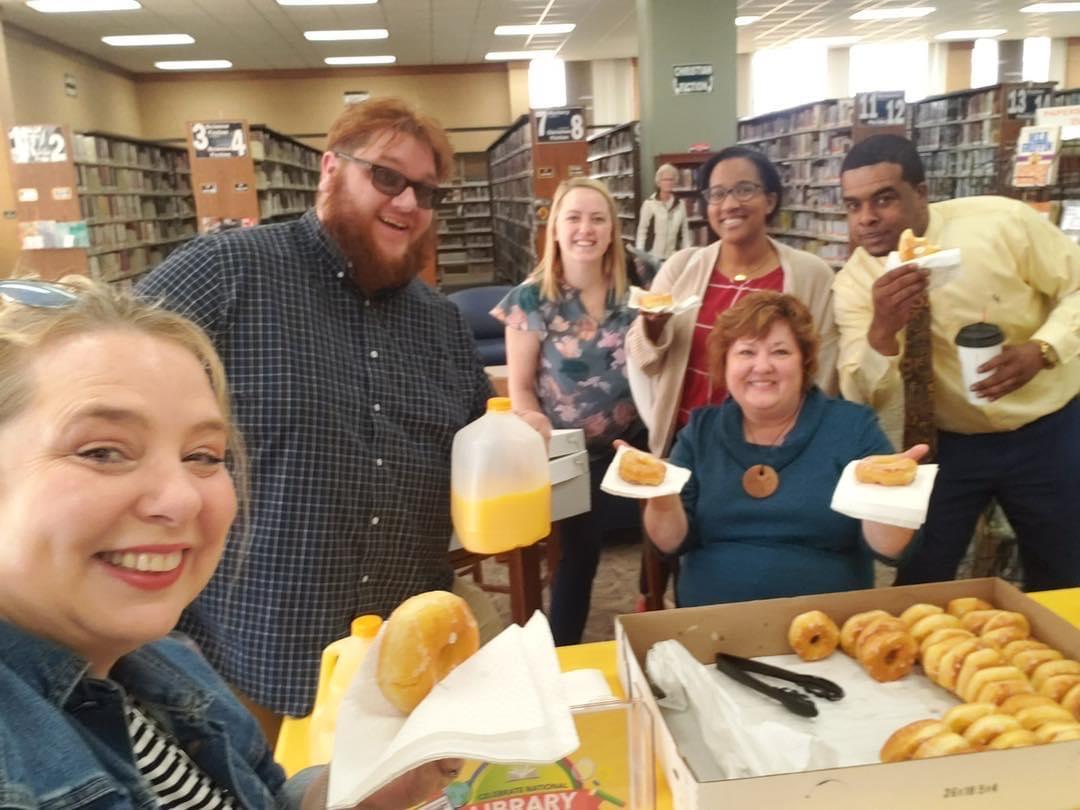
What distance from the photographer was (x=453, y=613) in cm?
92

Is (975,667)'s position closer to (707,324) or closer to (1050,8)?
(707,324)

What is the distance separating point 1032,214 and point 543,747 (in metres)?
2.02

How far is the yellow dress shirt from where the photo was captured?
2.05m

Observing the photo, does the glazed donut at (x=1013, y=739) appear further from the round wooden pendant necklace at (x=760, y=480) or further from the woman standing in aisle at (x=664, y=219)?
the woman standing in aisle at (x=664, y=219)

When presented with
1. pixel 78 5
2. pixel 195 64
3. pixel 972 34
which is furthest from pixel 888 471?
pixel 972 34

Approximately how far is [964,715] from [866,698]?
0.17 meters

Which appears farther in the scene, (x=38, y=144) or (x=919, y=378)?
(x=38, y=144)

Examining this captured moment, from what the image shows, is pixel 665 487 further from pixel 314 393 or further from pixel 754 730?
pixel 314 393

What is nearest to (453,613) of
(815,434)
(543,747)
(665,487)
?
(543,747)

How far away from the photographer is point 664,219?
748 cm

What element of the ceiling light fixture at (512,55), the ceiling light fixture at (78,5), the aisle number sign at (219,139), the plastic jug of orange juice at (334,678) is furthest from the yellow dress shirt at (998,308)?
the ceiling light fixture at (512,55)

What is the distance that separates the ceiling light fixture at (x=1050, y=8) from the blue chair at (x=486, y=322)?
416 inches

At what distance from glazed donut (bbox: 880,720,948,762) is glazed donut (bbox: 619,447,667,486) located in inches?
23.6

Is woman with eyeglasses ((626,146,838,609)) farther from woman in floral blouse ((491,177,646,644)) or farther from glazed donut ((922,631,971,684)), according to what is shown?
glazed donut ((922,631,971,684))
